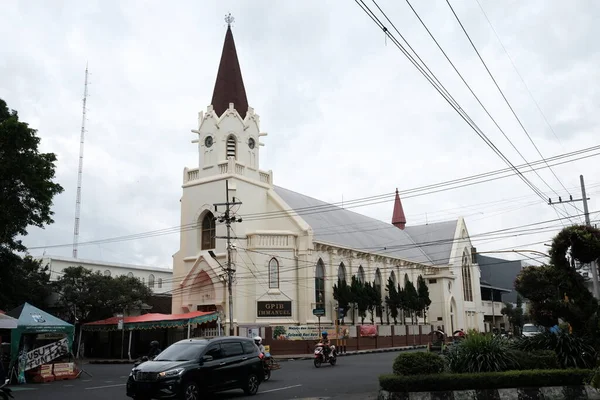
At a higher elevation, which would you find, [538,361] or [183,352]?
[183,352]

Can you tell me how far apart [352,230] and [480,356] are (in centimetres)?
3890

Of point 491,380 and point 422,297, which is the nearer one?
point 491,380

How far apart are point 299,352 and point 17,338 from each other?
19.5m

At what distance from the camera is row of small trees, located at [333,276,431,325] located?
42.6 meters

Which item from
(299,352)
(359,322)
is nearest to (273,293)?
(299,352)

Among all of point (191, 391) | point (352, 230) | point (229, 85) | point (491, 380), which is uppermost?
point (229, 85)

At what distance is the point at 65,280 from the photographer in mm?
44594

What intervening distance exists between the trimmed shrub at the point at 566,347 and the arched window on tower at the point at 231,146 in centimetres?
3007

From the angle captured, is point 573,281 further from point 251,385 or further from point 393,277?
point 393,277

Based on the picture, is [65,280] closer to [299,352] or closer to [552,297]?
[299,352]

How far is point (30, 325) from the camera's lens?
2091 cm

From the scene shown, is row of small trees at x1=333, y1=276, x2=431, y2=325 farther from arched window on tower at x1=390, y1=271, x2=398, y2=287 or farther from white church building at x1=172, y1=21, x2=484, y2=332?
white church building at x1=172, y1=21, x2=484, y2=332

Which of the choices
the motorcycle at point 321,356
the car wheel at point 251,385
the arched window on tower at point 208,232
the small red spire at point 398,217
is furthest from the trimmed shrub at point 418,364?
the small red spire at point 398,217

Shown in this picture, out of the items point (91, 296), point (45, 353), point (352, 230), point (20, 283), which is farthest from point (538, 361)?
point (352, 230)
